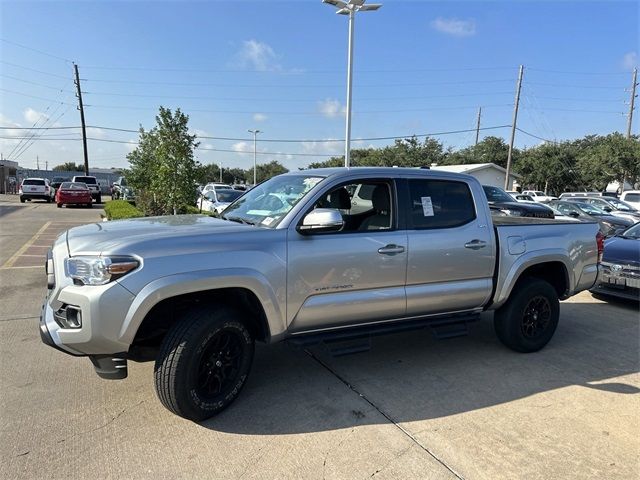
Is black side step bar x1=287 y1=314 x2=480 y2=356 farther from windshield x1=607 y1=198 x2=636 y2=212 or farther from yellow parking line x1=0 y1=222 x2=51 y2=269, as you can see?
windshield x1=607 y1=198 x2=636 y2=212

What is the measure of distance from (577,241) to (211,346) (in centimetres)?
420

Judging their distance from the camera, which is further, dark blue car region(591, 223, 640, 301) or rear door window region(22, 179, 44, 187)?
rear door window region(22, 179, 44, 187)

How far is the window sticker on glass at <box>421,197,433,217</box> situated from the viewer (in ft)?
14.2

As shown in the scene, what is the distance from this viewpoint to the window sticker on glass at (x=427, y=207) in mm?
4340

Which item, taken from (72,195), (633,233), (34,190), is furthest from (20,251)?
(34,190)

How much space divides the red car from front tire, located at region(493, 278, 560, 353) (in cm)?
2471

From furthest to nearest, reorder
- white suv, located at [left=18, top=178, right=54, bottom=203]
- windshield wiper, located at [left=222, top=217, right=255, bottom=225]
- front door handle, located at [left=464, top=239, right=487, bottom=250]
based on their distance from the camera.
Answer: white suv, located at [left=18, top=178, right=54, bottom=203]
front door handle, located at [left=464, top=239, right=487, bottom=250]
windshield wiper, located at [left=222, top=217, right=255, bottom=225]

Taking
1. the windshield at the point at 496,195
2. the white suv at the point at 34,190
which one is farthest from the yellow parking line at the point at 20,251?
the white suv at the point at 34,190

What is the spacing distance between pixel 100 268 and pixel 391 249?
228 cm

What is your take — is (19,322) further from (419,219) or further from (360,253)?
(419,219)

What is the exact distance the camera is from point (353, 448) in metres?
3.09

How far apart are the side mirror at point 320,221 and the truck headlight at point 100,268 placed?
1280mm

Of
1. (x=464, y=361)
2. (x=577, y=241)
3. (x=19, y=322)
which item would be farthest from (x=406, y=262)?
(x=19, y=322)

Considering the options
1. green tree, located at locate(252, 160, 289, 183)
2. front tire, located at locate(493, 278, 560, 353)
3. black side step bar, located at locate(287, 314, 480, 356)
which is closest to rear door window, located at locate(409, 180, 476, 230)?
black side step bar, located at locate(287, 314, 480, 356)
